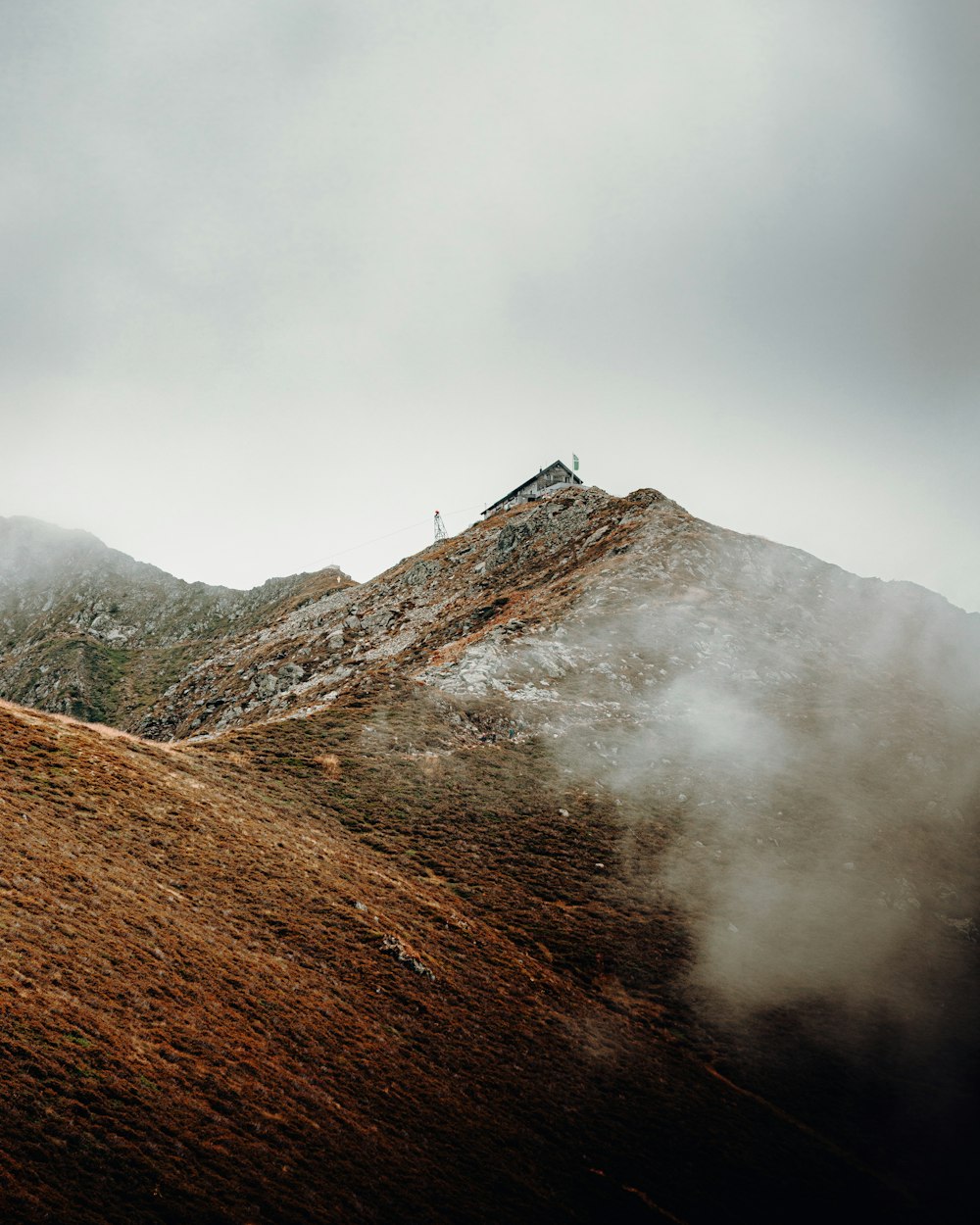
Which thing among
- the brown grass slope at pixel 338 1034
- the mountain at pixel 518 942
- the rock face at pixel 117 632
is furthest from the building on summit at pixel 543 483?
the brown grass slope at pixel 338 1034

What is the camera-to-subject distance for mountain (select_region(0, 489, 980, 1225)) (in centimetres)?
1582

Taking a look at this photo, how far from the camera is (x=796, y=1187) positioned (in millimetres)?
20469

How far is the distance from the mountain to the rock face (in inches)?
3281

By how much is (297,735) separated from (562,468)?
351 ft

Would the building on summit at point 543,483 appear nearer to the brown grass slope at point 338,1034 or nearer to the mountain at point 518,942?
the mountain at point 518,942

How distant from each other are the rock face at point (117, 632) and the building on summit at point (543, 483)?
4581 cm

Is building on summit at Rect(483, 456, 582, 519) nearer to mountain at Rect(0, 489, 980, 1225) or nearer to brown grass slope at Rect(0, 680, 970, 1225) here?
mountain at Rect(0, 489, 980, 1225)

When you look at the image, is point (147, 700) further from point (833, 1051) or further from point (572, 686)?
point (833, 1051)

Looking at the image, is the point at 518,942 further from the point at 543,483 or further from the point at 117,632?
the point at 117,632

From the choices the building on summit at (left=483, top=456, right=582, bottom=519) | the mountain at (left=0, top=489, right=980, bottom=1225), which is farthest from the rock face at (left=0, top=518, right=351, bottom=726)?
the mountain at (left=0, top=489, right=980, bottom=1225)

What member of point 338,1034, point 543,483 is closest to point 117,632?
point 543,483

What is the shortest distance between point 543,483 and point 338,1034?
131 meters

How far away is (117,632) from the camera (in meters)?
163

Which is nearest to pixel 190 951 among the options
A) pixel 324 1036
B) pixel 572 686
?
pixel 324 1036
